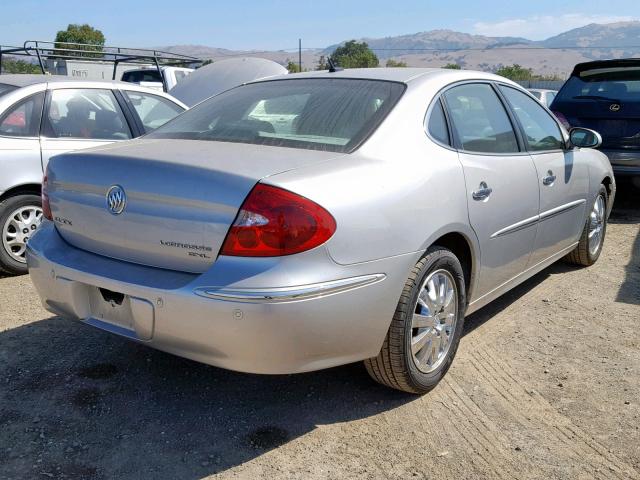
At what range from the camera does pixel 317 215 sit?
241cm

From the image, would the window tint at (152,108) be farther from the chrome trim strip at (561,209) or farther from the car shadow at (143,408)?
the chrome trim strip at (561,209)

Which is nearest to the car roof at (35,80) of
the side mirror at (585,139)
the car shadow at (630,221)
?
the side mirror at (585,139)

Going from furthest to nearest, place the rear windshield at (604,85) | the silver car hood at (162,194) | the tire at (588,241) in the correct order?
the rear windshield at (604,85)
the tire at (588,241)
the silver car hood at (162,194)

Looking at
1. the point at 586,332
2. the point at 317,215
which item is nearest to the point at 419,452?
the point at 317,215

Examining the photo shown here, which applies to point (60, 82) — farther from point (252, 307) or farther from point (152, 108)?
point (252, 307)

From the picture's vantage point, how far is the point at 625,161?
7.14 m

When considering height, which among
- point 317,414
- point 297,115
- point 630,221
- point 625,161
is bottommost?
point 630,221

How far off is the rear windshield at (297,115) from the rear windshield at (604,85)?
5.22m

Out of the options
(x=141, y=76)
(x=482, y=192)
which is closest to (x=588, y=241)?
(x=482, y=192)

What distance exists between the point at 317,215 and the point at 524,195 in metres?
1.76

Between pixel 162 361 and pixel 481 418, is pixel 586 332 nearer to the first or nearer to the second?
pixel 481 418

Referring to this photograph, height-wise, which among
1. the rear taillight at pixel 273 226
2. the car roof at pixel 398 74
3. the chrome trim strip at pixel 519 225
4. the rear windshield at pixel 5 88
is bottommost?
the chrome trim strip at pixel 519 225

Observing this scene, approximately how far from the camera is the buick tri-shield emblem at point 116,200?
2.65 metres

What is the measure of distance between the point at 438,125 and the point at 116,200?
158 cm
